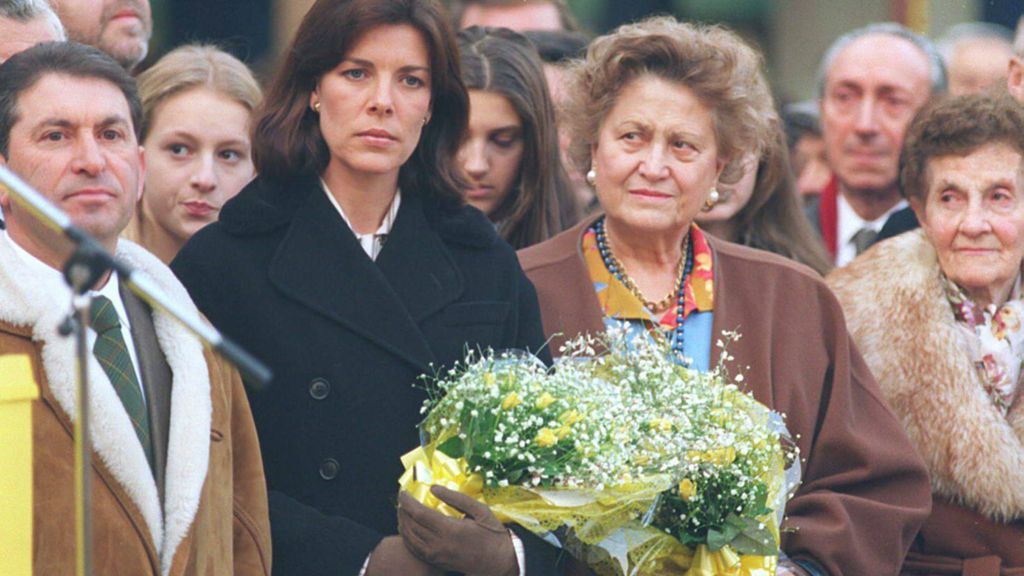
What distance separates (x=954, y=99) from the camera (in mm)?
5676

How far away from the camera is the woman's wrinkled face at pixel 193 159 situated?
5727 mm

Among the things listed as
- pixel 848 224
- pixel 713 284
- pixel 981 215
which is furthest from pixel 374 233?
pixel 848 224

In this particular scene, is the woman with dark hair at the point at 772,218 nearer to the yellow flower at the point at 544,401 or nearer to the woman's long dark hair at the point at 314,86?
the woman's long dark hair at the point at 314,86

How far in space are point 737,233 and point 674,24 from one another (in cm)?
138

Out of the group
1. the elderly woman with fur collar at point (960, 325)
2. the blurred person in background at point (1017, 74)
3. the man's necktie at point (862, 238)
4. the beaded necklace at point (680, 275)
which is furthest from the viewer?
the man's necktie at point (862, 238)

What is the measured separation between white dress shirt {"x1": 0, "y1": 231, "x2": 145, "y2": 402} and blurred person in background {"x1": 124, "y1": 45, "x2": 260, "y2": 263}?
142cm

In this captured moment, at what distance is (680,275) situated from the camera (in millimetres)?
5430

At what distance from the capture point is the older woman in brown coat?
521 centimetres

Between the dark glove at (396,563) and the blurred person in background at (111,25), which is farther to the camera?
the blurred person in background at (111,25)

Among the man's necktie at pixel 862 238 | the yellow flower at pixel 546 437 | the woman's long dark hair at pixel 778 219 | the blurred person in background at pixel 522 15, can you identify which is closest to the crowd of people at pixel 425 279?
the woman's long dark hair at pixel 778 219

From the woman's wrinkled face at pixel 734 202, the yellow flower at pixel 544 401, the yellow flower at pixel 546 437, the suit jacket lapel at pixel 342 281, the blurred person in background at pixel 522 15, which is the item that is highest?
the blurred person in background at pixel 522 15

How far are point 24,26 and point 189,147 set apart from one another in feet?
2.95

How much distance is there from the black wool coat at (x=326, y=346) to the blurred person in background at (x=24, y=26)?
77 centimetres

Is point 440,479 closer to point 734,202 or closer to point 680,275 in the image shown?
point 680,275
